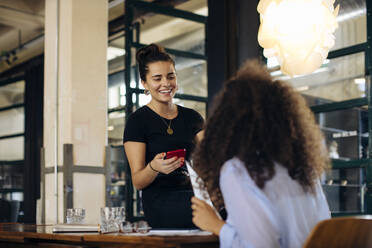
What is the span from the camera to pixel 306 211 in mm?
1445

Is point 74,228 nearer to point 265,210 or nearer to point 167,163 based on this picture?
point 167,163

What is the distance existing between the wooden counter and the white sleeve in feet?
0.37

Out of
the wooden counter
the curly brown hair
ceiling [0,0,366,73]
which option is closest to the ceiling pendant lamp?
the curly brown hair

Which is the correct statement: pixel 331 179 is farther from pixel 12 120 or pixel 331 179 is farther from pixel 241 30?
pixel 12 120

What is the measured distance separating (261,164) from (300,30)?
5.33ft

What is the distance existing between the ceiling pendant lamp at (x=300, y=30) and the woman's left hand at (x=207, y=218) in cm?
157

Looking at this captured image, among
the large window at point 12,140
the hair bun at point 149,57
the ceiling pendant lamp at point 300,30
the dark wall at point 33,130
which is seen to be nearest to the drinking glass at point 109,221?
the hair bun at point 149,57

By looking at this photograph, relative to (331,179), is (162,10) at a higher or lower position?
higher

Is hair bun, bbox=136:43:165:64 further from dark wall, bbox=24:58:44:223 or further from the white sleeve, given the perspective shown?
dark wall, bbox=24:58:44:223

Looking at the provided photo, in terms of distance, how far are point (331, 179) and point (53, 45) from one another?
3.41 meters

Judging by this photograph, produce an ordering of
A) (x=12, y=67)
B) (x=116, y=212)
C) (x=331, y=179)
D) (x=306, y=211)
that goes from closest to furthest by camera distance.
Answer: (x=306, y=211)
(x=116, y=212)
(x=331, y=179)
(x=12, y=67)

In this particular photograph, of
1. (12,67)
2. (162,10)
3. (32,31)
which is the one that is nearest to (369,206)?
(162,10)

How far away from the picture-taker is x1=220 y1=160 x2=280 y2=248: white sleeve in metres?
1.36

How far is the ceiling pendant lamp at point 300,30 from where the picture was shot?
9.41ft
